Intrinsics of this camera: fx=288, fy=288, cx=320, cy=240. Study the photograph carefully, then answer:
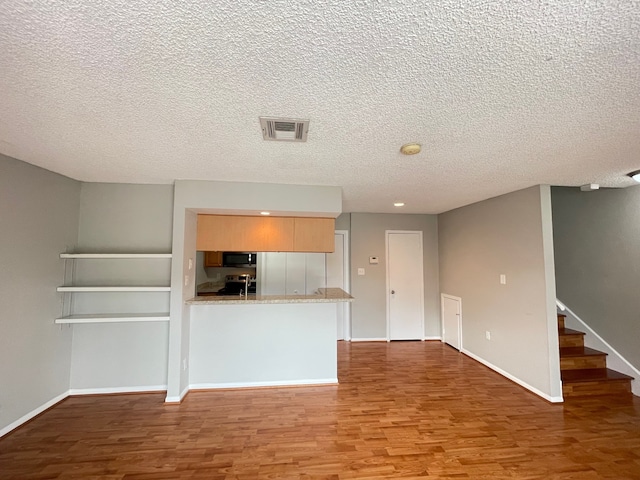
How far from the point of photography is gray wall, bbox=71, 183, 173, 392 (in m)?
3.18

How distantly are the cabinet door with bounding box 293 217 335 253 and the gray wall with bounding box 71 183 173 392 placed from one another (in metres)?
1.48

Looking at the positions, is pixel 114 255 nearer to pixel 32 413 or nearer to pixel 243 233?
pixel 243 233

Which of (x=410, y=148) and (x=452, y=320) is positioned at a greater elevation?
(x=410, y=148)

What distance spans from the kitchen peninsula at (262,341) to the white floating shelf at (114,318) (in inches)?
13.2

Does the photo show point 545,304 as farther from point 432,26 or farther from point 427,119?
point 432,26

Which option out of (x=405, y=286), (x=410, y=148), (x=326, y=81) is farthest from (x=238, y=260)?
(x=326, y=81)

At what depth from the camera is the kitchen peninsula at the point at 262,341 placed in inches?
131

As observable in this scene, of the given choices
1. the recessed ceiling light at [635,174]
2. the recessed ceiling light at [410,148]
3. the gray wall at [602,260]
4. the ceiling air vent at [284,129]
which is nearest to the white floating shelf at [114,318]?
the ceiling air vent at [284,129]

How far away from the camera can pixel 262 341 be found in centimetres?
342

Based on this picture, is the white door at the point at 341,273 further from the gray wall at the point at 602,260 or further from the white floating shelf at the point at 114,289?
the gray wall at the point at 602,260

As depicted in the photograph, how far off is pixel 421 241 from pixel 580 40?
175 inches

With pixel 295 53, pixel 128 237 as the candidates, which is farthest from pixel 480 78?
pixel 128 237

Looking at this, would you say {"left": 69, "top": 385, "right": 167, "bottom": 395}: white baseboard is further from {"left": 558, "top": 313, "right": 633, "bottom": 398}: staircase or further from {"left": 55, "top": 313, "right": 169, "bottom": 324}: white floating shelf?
{"left": 558, "top": 313, "right": 633, "bottom": 398}: staircase

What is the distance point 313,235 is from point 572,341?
3687 millimetres
